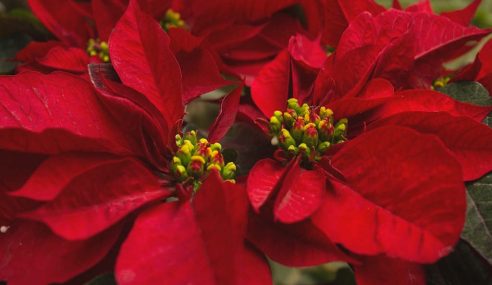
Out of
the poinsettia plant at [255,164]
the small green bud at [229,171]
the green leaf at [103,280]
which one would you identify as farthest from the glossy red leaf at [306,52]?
the green leaf at [103,280]

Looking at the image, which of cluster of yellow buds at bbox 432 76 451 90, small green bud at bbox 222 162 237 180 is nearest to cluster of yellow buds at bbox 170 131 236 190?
small green bud at bbox 222 162 237 180

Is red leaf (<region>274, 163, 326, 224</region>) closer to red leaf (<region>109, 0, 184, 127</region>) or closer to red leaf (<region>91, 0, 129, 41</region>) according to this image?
red leaf (<region>109, 0, 184, 127</region>)

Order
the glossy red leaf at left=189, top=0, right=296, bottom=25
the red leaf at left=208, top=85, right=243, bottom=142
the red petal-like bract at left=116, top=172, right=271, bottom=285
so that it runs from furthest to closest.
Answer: the glossy red leaf at left=189, top=0, right=296, bottom=25, the red leaf at left=208, top=85, right=243, bottom=142, the red petal-like bract at left=116, top=172, right=271, bottom=285

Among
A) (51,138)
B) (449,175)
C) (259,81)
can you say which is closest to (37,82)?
(51,138)

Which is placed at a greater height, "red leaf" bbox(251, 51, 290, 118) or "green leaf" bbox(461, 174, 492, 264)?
"red leaf" bbox(251, 51, 290, 118)

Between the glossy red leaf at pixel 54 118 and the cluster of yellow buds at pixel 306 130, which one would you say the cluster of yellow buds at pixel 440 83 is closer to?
the cluster of yellow buds at pixel 306 130

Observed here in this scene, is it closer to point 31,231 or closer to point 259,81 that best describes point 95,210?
point 31,231

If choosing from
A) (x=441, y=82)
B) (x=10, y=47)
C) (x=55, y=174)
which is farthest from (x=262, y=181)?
(x=10, y=47)
